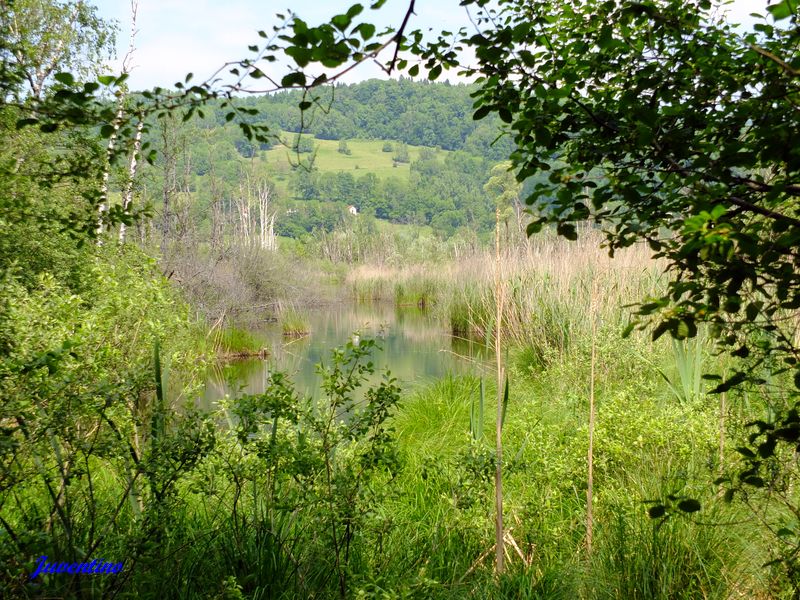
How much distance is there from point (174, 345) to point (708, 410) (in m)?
4.99

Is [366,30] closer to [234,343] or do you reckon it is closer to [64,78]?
[64,78]

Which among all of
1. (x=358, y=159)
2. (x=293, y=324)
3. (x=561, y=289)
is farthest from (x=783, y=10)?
(x=358, y=159)

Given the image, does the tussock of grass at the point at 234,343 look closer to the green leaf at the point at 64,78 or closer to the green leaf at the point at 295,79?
the green leaf at the point at 64,78

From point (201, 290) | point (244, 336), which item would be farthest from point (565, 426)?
point (201, 290)

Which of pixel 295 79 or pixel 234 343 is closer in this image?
pixel 295 79

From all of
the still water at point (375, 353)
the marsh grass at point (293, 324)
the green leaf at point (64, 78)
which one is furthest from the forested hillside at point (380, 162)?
the green leaf at point (64, 78)

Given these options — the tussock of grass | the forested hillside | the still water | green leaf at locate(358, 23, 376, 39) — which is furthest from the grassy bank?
the forested hillside

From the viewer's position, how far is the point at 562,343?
23.6 feet

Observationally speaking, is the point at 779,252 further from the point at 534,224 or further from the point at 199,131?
the point at 199,131

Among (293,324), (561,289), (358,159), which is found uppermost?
(358,159)

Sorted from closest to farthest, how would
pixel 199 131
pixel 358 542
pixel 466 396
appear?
pixel 358 542 < pixel 466 396 < pixel 199 131

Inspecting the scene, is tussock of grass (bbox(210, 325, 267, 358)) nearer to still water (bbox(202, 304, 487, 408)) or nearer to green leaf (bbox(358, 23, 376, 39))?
still water (bbox(202, 304, 487, 408))

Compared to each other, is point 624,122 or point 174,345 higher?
point 624,122

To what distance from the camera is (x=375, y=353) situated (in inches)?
462
